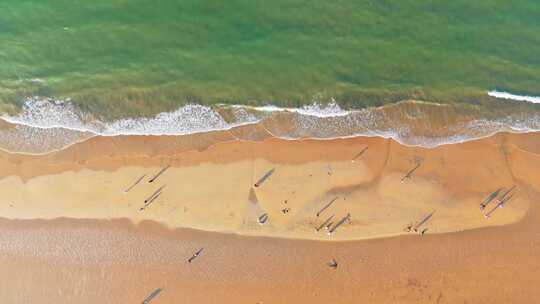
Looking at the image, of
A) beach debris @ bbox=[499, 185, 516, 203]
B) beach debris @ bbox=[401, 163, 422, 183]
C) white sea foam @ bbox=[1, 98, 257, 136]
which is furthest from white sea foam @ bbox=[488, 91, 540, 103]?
white sea foam @ bbox=[1, 98, 257, 136]

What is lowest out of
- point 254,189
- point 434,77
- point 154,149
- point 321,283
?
point 321,283

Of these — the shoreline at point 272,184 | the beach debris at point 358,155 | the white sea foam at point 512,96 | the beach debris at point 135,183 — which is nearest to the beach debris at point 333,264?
the shoreline at point 272,184

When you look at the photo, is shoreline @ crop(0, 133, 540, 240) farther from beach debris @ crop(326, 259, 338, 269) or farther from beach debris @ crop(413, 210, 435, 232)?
beach debris @ crop(326, 259, 338, 269)

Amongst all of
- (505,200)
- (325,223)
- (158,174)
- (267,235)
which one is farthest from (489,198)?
(158,174)

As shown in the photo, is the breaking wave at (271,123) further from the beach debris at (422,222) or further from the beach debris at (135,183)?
the beach debris at (422,222)

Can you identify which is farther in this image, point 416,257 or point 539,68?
point 539,68

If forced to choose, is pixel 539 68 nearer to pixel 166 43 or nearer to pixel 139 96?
pixel 166 43

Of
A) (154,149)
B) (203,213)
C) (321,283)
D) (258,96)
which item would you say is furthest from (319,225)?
(154,149)
